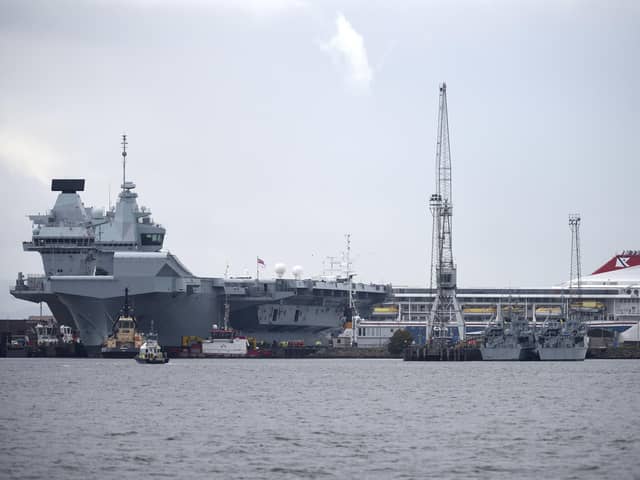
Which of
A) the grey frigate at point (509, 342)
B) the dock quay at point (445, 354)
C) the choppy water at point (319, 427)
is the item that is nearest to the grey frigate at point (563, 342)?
the grey frigate at point (509, 342)

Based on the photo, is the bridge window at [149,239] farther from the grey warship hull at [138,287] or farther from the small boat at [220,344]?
the small boat at [220,344]

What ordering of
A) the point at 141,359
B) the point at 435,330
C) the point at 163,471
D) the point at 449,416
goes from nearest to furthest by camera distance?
1. the point at 163,471
2. the point at 449,416
3. the point at 141,359
4. the point at 435,330

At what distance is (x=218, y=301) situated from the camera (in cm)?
11031

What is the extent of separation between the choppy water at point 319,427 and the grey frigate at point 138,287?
2358 cm

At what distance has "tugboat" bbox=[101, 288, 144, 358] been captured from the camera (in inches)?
3935

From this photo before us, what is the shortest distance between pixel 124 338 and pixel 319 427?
57.2 meters

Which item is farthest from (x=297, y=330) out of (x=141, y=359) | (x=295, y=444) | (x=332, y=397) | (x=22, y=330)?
(x=295, y=444)

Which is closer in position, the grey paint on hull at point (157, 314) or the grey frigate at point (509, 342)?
the grey paint on hull at point (157, 314)

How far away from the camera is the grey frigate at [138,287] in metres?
100

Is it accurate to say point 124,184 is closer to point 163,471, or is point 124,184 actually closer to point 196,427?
point 196,427

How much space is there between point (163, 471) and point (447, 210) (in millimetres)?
76151

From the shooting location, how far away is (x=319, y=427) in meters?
45.2

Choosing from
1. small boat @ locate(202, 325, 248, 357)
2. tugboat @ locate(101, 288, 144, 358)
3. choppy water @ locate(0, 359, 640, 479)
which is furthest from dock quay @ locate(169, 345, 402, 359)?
choppy water @ locate(0, 359, 640, 479)

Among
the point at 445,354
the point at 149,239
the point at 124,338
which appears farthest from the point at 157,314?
the point at 445,354
